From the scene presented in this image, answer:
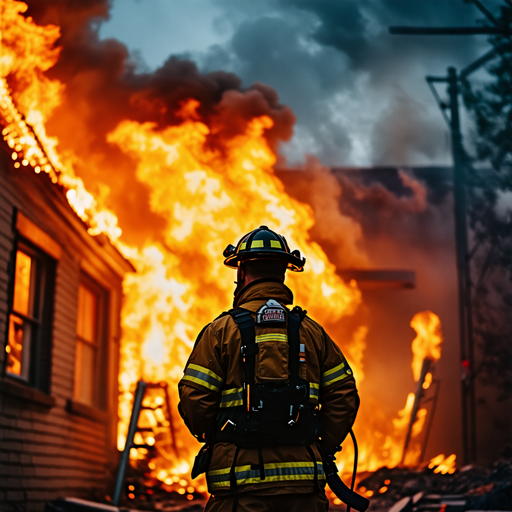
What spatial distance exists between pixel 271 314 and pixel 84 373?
8528 mm

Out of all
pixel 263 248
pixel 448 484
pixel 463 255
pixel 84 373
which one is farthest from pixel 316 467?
pixel 463 255

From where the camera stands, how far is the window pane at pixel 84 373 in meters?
10.9

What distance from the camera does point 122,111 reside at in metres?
13.3

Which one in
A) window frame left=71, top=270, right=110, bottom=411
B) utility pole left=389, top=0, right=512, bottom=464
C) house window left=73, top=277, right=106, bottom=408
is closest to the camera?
house window left=73, top=277, right=106, bottom=408

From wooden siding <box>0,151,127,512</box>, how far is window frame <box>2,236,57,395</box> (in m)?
0.10

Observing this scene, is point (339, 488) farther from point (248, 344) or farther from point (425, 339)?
point (425, 339)

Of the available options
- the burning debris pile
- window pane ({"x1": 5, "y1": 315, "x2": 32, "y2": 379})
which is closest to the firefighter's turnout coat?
window pane ({"x1": 5, "y1": 315, "x2": 32, "y2": 379})

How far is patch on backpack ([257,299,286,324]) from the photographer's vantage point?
3244 mm

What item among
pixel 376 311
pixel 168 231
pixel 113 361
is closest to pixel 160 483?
pixel 113 361

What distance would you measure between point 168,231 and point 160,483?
4.48m

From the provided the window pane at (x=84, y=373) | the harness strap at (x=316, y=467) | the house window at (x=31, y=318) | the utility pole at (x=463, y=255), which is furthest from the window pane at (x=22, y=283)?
the utility pole at (x=463, y=255)

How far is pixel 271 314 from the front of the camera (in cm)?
326

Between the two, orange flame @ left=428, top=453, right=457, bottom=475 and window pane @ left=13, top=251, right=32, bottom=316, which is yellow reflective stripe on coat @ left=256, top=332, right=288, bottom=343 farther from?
orange flame @ left=428, top=453, right=457, bottom=475

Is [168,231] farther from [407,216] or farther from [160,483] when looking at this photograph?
[407,216]
